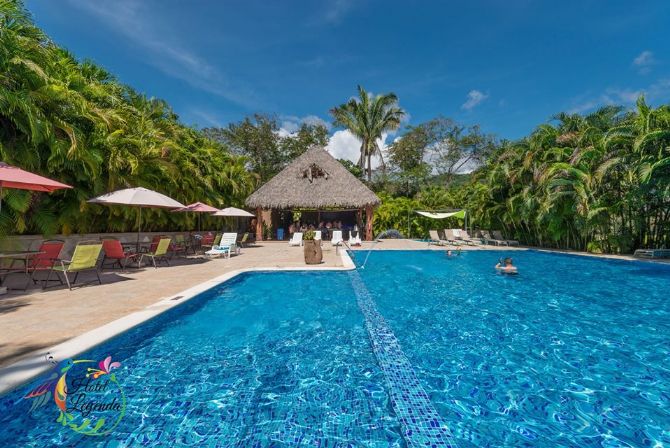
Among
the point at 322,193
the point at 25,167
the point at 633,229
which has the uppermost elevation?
the point at 322,193

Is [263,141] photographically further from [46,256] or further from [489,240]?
[46,256]

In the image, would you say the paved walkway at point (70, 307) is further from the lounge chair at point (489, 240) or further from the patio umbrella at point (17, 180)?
the lounge chair at point (489, 240)

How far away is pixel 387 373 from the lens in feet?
10.8

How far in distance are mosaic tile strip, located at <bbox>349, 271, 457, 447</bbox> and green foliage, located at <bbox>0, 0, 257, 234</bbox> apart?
26.0 ft

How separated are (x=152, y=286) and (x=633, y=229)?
17448 mm

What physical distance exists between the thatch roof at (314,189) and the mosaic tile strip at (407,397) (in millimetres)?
15420

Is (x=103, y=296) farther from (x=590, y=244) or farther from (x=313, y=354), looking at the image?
(x=590, y=244)

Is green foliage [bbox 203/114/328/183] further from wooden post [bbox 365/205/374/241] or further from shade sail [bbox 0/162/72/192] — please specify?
shade sail [bbox 0/162/72/192]

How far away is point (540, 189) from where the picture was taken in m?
14.2

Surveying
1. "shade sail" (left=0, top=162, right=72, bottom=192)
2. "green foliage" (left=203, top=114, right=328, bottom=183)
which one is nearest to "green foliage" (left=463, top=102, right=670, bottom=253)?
"shade sail" (left=0, top=162, right=72, bottom=192)

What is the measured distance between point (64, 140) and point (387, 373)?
8.94 meters

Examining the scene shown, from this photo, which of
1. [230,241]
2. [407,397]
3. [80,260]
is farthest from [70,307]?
[230,241]

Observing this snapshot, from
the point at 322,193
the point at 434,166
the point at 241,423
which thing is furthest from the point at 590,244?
the point at 434,166

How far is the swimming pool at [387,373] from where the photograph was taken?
93.3 inches
